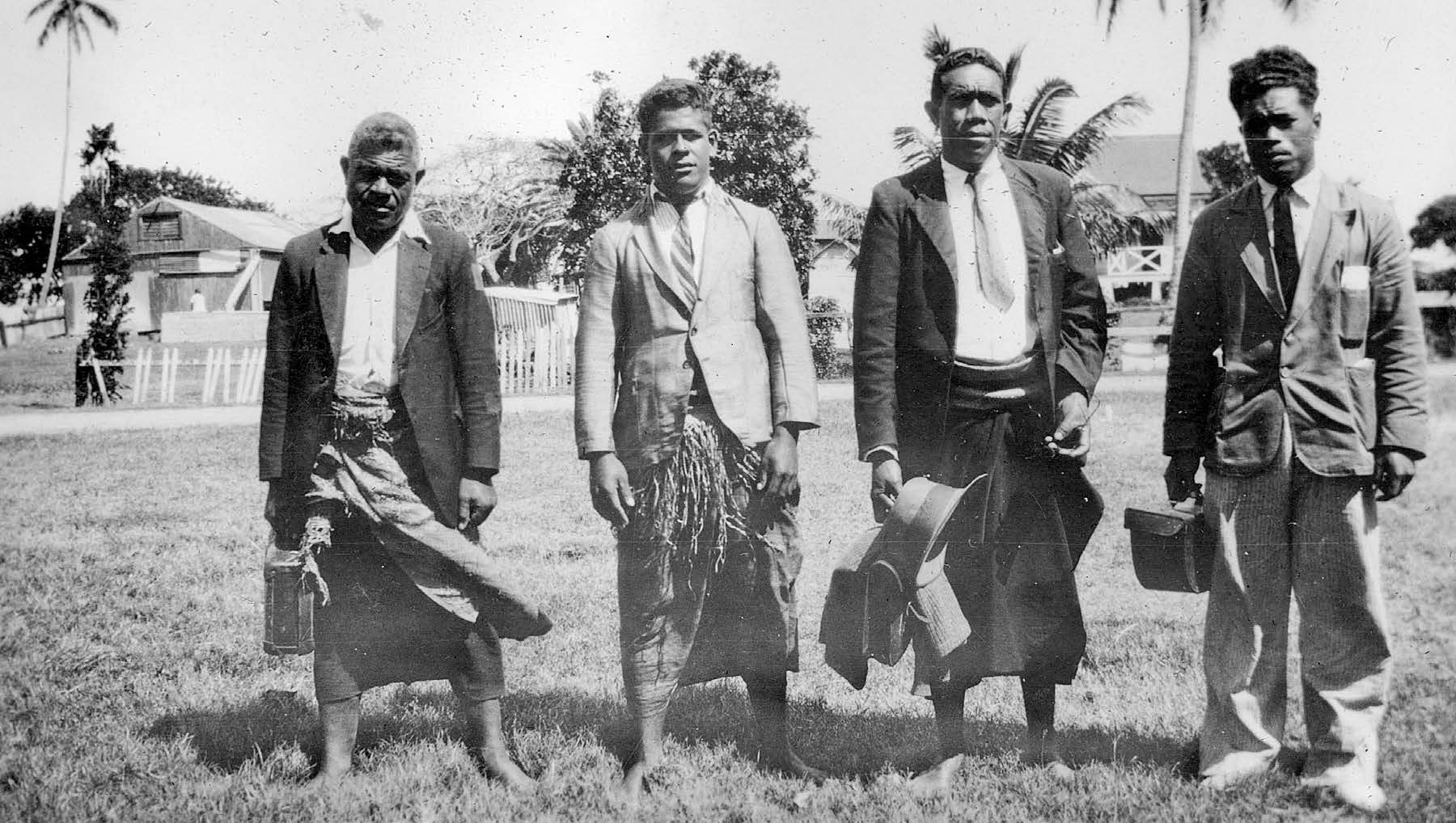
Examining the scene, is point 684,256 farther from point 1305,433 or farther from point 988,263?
point 1305,433

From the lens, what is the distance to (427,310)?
3.39 m

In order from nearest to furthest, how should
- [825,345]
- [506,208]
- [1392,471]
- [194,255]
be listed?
[1392,471] → [825,345] → [506,208] → [194,255]

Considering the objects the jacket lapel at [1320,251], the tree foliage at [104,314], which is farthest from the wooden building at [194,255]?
the jacket lapel at [1320,251]

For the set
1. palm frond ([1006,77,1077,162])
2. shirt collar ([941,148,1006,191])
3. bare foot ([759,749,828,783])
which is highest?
palm frond ([1006,77,1077,162])

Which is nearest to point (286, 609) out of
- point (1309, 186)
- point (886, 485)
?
point (886, 485)

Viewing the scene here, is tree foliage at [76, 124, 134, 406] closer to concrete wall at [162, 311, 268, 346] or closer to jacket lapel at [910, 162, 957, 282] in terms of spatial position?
concrete wall at [162, 311, 268, 346]

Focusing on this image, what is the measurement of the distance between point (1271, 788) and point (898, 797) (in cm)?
111

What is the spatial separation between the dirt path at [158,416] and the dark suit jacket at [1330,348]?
36.6 ft

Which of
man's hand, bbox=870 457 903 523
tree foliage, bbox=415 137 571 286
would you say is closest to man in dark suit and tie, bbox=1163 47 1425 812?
man's hand, bbox=870 457 903 523

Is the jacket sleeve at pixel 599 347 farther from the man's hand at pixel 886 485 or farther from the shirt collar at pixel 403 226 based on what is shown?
the man's hand at pixel 886 485

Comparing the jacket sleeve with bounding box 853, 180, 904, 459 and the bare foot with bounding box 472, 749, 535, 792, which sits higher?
the jacket sleeve with bounding box 853, 180, 904, 459

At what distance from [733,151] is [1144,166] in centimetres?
2887

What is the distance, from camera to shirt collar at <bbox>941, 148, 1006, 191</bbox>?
3375 millimetres

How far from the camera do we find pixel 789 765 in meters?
3.51
